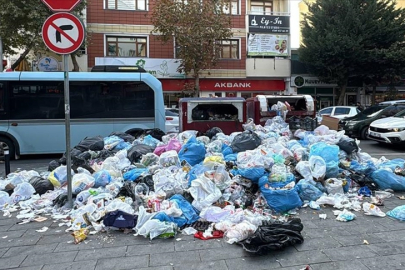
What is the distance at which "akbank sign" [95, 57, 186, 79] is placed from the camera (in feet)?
65.6

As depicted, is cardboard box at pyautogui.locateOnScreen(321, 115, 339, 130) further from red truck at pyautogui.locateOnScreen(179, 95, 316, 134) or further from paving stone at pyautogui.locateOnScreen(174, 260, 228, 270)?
paving stone at pyautogui.locateOnScreen(174, 260, 228, 270)

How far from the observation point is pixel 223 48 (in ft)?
70.3

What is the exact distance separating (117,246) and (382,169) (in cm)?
455

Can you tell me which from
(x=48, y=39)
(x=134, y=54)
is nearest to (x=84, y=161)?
(x=48, y=39)

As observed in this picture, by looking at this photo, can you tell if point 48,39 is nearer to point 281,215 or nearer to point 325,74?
point 281,215

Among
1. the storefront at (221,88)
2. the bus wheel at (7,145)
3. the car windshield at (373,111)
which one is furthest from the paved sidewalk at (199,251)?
the storefront at (221,88)

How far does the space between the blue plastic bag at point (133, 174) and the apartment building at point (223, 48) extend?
14.8 m

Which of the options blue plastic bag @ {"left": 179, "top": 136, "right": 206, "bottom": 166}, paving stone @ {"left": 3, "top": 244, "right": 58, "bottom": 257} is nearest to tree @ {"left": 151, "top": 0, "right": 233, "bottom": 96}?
blue plastic bag @ {"left": 179, "top": 136, "right": 206, "bottom": 166}

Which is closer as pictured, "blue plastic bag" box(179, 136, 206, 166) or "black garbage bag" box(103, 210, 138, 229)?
"black garbage bag" box(103, 210, 138, 229)

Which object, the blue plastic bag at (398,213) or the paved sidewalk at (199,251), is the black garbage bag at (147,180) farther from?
the blue plastic bag at (398,213)

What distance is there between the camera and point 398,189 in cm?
543

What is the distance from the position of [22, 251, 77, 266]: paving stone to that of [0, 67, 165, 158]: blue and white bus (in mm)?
6525

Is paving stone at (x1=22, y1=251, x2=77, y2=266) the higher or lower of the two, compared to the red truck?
lower

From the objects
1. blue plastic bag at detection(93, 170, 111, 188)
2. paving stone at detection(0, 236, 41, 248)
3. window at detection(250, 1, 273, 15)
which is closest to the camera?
paving stone at detection(0, 236, 41, 248)
